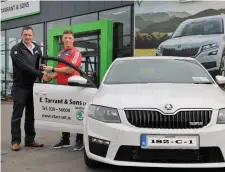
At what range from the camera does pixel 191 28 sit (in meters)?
13.2

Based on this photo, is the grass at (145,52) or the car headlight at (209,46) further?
the grass at (145,52)

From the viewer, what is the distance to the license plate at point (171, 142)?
326cm

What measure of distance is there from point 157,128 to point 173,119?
180 mm

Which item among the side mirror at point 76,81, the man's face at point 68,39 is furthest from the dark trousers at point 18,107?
the side mirror at point 76,81

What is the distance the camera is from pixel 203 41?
12711mm

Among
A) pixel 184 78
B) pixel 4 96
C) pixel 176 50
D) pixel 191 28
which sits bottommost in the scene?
pixel 4 96

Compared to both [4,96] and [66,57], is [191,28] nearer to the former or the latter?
[66,57]

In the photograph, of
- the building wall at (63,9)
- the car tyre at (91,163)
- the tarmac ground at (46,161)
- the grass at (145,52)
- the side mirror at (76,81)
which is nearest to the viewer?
the car tyre at (91,163)

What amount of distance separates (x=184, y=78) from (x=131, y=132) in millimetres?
1530

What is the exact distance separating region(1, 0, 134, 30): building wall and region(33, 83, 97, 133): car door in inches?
416

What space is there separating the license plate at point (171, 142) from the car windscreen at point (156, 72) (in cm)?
124

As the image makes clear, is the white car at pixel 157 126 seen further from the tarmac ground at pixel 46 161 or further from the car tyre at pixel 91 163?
the tarmac ground at pixel 46 161

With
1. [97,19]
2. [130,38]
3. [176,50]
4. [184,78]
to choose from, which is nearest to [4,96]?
[97,19]

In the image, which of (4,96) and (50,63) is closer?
(50,63)
